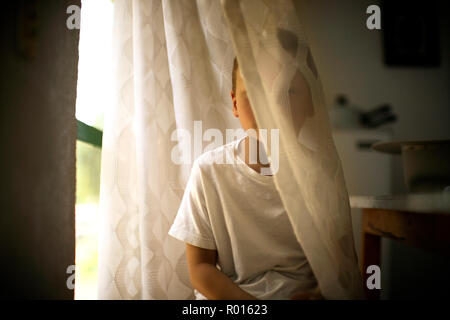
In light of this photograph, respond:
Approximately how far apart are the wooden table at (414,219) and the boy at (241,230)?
7.4 inches

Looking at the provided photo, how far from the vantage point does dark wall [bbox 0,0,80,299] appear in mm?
522

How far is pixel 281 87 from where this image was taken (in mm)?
470

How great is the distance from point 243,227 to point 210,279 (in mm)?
115

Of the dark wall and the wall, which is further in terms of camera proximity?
the wall

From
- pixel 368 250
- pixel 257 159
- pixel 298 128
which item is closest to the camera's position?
pixel 298 128

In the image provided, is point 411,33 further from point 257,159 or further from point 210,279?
point 210,279

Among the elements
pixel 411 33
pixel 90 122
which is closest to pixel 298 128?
pixel 90 122

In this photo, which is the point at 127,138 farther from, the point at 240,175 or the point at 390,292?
the point at 390,292

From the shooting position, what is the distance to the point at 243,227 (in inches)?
22.0

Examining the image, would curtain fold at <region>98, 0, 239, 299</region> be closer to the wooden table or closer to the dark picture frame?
the wooden table

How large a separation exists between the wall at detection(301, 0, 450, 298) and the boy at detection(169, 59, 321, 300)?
41.1 inches

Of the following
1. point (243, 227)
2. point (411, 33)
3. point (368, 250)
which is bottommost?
point (368, 250)

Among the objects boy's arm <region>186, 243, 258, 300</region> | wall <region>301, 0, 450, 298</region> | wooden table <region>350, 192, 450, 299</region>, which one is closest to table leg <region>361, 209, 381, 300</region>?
wooden table <region>350, 192, 450, 299</region>

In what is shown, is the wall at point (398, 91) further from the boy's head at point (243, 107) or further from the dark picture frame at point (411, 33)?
the boy's head at point (243, 107)
